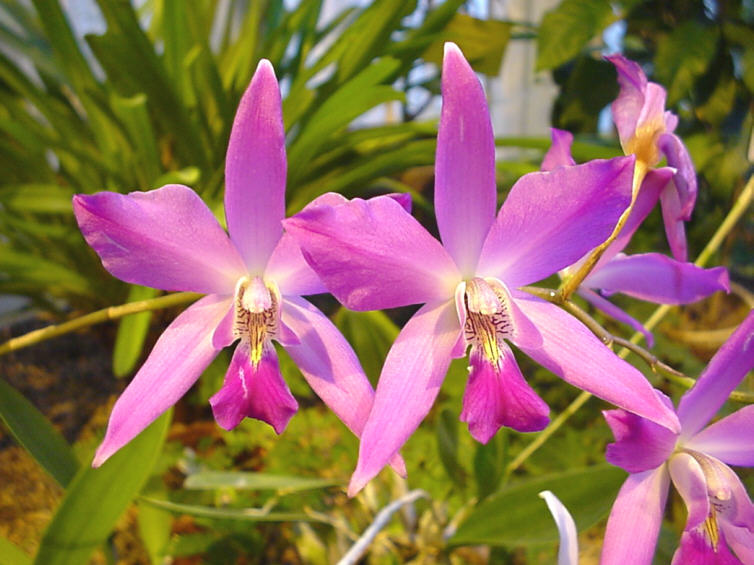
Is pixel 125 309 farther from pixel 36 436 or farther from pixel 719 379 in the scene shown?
pixel 719 379

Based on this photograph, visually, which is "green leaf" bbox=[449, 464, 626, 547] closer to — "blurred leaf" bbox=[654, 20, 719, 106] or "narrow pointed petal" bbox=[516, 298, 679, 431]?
"narrow pointed petal" bbox=[516, 298, 679, 431]

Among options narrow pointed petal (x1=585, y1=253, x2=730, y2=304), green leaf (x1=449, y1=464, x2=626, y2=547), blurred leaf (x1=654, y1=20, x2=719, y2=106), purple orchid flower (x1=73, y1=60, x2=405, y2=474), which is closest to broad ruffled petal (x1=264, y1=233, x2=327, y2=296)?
purple orchid flower (x1=73, y1=60, x2=405, y2=474)

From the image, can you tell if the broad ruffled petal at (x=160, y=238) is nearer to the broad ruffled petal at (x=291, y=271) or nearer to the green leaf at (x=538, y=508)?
the broad ruffled petal at (x=291, y=271)

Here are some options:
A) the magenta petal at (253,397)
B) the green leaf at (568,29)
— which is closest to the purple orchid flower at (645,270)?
the magenta petal at (253,397)

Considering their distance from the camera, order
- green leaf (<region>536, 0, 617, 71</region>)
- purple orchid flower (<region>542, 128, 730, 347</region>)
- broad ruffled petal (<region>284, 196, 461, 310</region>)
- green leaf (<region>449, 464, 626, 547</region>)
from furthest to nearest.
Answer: green leaf (<region>536, 0, 617, 71</region>) < green leaf (<region>449, 464, 626, 547</region>) < purple orchid flower (<region>542, 128, 730, 347</region>) < broad ruffled petal (<region>284, 196, 461, 310</region>)

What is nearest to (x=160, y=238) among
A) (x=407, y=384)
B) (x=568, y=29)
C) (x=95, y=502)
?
(x=407, y=384)

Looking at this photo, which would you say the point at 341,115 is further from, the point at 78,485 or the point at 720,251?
the point at 720,251
